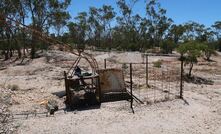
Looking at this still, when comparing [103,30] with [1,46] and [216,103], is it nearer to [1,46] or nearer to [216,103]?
[1,46]

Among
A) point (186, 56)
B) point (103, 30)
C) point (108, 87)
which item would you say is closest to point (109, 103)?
point (108, 87)

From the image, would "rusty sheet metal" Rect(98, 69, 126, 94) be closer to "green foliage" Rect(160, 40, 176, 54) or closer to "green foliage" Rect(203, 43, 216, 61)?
"green foliage" Rect(203, 43, 216, 61)

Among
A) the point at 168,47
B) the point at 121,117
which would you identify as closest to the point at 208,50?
the point at 121,117

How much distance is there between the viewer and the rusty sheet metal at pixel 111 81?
488 inches

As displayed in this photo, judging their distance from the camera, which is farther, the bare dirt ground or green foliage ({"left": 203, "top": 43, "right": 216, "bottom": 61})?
green foliage ({"left": 203, "top": 43, "right": 216, "bottom": 61})

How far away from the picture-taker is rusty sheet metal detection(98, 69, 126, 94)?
1239cm

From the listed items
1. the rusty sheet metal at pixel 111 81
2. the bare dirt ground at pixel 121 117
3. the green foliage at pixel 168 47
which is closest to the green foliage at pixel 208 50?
the green foliage at pixel 168 47

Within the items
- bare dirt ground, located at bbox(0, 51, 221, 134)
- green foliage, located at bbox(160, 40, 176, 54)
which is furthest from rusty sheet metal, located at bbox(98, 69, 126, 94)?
green foliage, located at bbox(160, 40, 176, 54)

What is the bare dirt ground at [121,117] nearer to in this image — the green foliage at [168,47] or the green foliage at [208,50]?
the green foliage at [208,50]

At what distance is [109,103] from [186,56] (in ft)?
35.3

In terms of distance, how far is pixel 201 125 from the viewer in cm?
918

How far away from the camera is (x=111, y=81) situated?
12.5 meters

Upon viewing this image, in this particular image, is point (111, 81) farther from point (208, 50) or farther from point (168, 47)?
point (168, 47)

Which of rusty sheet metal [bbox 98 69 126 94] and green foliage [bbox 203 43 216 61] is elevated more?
green foliage [bbox 203 43 216 61]
